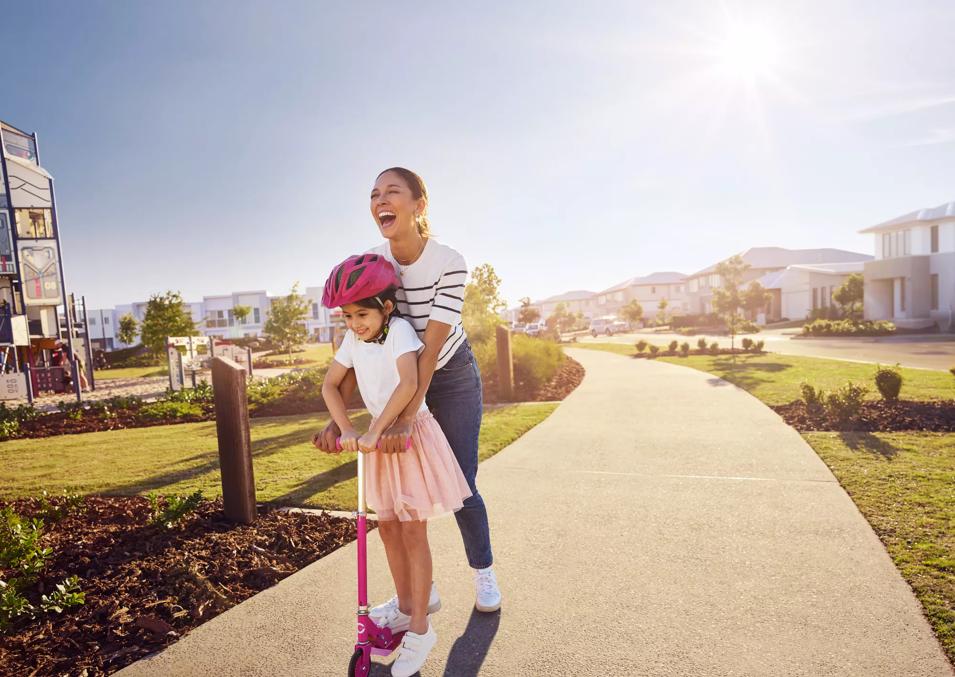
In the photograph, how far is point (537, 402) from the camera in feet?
35.0

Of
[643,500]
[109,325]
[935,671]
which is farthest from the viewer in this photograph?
[109,325]

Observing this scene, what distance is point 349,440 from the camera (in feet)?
7.71

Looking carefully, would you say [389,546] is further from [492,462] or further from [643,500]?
[492,462]

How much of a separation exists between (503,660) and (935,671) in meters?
1.74

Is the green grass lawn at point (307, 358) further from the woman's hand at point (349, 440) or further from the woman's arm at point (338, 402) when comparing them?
the woman's hand at point (349, 440)

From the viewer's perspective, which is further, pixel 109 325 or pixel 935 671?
pixel 109 325

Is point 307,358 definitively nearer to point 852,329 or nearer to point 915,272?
point 852,329

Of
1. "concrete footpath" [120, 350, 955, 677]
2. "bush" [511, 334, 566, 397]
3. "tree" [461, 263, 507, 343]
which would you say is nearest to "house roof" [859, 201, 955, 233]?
"tree" [461, 263, 507, 343]

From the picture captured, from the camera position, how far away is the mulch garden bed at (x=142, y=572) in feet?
8.73

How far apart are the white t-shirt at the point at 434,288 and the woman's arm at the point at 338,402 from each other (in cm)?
40

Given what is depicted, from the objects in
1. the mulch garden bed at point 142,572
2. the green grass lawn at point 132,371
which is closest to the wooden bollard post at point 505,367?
the mulch garden bed at point 142,572

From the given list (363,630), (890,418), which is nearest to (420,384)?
(363,630)

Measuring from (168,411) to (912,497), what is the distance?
37.9 ft

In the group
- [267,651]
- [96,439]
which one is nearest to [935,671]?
[267,651]
